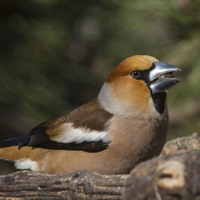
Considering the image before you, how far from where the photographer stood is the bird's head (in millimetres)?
3057

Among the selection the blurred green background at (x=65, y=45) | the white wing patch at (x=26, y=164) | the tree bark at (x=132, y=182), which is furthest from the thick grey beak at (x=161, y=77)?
the white wing patch at (x=26, y=164)

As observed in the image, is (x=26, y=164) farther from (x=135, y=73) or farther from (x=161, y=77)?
(x=161, y=77)

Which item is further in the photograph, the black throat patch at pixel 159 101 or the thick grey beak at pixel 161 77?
the black throat patch at pixel 159 101

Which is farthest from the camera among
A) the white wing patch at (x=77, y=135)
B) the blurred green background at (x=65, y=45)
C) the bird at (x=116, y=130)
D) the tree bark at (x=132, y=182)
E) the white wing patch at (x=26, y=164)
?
the blurred green background at (x=65, y=45)

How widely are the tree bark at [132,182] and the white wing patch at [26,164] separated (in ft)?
1.68

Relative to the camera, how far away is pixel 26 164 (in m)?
3.34

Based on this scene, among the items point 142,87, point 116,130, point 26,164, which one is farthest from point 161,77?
point 26,164

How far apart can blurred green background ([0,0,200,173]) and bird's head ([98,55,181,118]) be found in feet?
2.86

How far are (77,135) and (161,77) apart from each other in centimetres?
77

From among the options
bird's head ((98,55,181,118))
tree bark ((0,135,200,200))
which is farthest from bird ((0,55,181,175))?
tree bark ((0,135,200,200))

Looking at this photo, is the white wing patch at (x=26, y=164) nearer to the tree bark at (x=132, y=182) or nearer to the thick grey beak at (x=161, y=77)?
the tree bark at (x=132, y=182)

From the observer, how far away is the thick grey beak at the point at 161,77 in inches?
117

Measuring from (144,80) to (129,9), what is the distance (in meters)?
1.32

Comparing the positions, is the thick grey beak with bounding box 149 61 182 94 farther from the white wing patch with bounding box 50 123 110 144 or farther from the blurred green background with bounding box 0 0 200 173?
the blurred green background with bounding box 0 0 200 173
